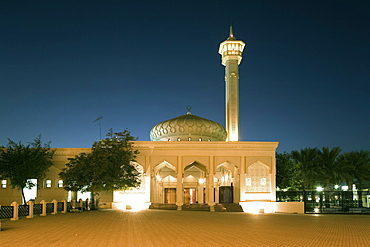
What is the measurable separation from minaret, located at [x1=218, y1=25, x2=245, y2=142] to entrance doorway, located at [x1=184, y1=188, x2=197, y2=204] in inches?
226

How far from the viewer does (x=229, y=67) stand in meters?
37.1

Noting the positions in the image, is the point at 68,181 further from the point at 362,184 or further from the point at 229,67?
the point at 362,184

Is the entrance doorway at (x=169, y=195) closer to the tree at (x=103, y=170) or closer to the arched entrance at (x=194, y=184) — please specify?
the arched entrance at (x=194, y=184)

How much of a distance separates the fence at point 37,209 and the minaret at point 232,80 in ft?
49.4

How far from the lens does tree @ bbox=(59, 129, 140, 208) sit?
24734 millimetres

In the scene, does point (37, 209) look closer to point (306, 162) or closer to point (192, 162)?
point (192, 162)

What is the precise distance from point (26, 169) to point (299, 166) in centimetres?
2071

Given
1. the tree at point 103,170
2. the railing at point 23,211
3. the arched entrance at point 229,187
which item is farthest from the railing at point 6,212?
the arched entrance at point 229,187

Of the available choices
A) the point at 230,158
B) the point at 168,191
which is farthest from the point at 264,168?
the point at 168,191

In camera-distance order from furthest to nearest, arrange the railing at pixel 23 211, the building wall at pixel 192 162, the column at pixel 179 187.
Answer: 1. the building wall at pixel 192 162
2. the column at pixel 179 187
3. the railing at pixel 23 211

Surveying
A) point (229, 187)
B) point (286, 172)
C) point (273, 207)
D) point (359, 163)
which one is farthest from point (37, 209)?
point (359, 163)

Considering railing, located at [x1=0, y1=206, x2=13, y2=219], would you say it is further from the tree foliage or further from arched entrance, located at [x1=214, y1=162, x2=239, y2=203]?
the tree foliage

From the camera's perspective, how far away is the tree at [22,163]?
85.1ft

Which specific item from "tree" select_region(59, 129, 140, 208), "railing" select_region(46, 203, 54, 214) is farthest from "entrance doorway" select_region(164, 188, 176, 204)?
"railing" select_region(46, 203, 54, 214)
